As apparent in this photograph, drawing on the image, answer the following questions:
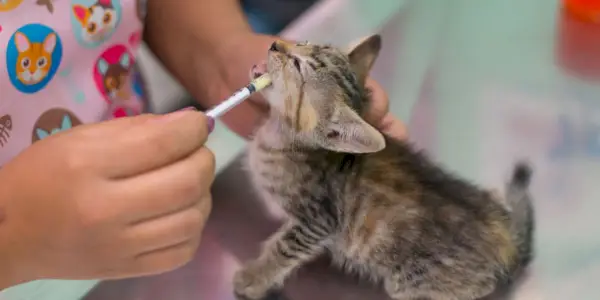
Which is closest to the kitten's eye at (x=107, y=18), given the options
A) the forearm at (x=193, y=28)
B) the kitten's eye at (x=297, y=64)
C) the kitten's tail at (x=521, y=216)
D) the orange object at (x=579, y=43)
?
the forearm at (x=193, y=28)

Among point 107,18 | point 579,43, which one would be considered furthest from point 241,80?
point 579,43

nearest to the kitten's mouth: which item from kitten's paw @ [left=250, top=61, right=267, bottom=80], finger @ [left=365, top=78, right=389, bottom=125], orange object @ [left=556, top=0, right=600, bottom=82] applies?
kitten's paw @ [left=250, top=61, right=267, bottom=80]

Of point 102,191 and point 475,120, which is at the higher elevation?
point 102,191

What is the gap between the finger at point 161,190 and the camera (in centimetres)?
51

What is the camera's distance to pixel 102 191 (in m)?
0.50

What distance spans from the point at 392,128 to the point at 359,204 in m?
0.14

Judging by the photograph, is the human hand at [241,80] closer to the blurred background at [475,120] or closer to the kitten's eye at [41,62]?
Answer: the blurred background at [475,120]

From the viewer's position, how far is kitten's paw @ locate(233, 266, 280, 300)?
0.70 metres

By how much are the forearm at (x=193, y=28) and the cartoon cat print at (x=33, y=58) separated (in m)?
0.17

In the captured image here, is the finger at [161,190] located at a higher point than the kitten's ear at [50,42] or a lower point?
lower

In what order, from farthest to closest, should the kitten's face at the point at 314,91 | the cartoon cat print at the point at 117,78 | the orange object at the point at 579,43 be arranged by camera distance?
1. the orange object at the point at 579,43
2. the cartoon cat print at the point at 117,78
3. the kitten's face at the point at 314,91

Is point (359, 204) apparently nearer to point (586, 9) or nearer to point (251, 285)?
point (251, 285)

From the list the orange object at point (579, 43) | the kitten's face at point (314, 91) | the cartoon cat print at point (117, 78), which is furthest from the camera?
the orange object at point (579, 43)

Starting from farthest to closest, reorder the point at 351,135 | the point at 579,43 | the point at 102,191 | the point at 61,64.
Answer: the point at 579,43 → the point at 61,64 → the point at 351,135 → the point at 102,191
